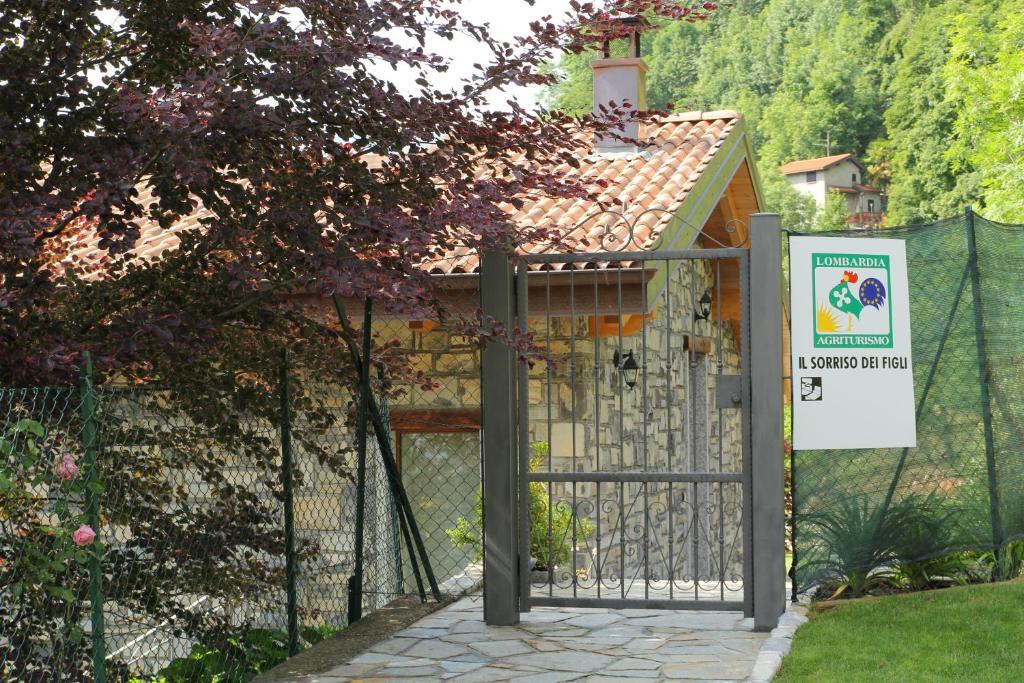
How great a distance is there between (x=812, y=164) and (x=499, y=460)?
2515 inches

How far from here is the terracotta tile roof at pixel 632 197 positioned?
920 centimetres

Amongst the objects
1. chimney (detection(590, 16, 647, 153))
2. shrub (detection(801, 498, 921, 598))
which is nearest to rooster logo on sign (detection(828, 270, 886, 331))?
shrub (detection(801, 498, 921, 598))

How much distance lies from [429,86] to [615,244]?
365 cm

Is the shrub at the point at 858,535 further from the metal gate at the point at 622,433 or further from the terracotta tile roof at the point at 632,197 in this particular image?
the terracotta tile roof at the point at 632,197

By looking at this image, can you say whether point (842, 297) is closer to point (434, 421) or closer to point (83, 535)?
point (83, 535)

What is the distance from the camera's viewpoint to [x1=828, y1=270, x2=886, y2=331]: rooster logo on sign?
6715 millimetres

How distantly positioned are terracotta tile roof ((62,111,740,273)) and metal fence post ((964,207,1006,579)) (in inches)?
96.9

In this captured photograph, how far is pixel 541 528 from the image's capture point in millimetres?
8461

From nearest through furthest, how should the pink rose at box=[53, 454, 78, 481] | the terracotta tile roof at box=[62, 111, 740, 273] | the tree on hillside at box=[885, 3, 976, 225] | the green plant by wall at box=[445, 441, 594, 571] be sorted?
1. the pink rose at box=[53, 454, 78, 481]
2. the green plant by wall at box=[445, 441, 594, 571]
3. the terracotta tile roof at box=[62, 111, 740, 273]
4. the tree on hillside at box=[885, 3, 976, 225]

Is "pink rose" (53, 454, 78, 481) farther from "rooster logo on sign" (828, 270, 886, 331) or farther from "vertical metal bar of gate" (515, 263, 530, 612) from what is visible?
"rooster logo on sign" (828, 270, 886, 331)

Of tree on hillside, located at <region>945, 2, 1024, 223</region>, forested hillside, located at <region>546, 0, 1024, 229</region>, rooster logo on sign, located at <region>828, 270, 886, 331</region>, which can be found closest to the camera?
rooster logo on sign, located at <region>828, 270, 886, 331</region>

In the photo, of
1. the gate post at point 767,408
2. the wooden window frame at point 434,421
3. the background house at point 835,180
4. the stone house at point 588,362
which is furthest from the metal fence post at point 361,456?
the background house at point 835,180

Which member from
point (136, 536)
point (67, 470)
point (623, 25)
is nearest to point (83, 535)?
point (67, 470)

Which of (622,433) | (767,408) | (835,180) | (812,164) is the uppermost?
(812,164)
